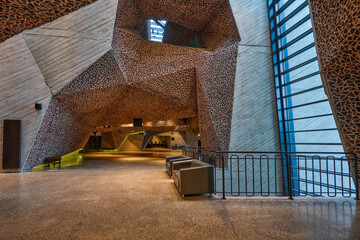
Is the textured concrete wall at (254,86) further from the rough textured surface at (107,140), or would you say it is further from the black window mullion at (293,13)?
Result: the rough textured surface at (107,140)

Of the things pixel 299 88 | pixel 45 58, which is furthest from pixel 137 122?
pixel 299 88

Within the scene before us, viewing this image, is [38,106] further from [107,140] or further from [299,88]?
[107,140]

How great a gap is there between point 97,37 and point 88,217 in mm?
7273

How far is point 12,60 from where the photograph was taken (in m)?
8.00

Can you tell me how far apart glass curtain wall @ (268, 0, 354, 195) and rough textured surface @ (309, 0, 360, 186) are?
2088 mm

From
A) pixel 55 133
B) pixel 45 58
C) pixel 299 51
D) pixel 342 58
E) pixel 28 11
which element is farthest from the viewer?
pixel 55 133

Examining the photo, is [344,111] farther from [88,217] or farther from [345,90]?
[88,217]

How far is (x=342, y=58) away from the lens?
4559 millimetres

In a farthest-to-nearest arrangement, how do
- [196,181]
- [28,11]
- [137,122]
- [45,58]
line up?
[137,122]
[45,58]
[196,181]
[28,11]

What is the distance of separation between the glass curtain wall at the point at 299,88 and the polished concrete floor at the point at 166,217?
13.9 feet

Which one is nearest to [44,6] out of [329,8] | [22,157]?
[329,8]

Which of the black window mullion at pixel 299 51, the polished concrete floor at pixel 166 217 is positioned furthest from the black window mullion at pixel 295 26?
the polished concrete floor at pixel 166 217

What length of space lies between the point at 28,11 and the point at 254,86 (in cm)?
930

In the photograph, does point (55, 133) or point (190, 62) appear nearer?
point (55, 133)
